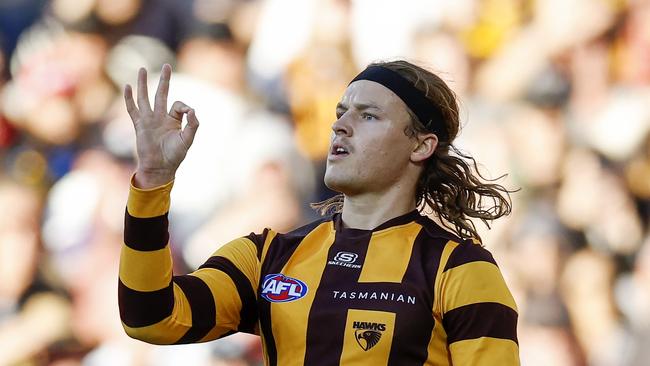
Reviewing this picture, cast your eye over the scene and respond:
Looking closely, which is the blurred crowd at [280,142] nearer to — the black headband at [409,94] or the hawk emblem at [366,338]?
the black headband at [409,94]

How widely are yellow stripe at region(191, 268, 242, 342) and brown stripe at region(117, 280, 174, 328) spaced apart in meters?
0.20

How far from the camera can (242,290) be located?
2.72 meters

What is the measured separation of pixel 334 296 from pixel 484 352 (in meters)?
0.38

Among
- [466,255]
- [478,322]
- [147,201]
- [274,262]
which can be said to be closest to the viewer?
[147,201]

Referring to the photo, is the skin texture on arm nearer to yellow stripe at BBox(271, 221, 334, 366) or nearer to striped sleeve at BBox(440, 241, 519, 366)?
yellow stripe at BBox(271, 221, 334, 366)

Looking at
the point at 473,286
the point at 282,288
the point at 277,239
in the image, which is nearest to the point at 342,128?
the point at 277,239

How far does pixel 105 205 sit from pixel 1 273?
23.0 inches

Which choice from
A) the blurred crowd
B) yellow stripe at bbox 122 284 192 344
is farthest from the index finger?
the blurred crowd

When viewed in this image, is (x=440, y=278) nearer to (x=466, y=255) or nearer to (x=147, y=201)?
(x=466, y=255)

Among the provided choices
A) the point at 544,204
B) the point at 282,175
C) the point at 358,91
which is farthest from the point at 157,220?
the point at 544,204

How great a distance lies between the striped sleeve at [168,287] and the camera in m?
2.42

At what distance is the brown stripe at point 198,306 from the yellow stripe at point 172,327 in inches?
0.7

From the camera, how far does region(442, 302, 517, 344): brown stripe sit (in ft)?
8.30

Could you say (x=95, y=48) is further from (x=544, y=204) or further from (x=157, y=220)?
(x=157, y=220)
